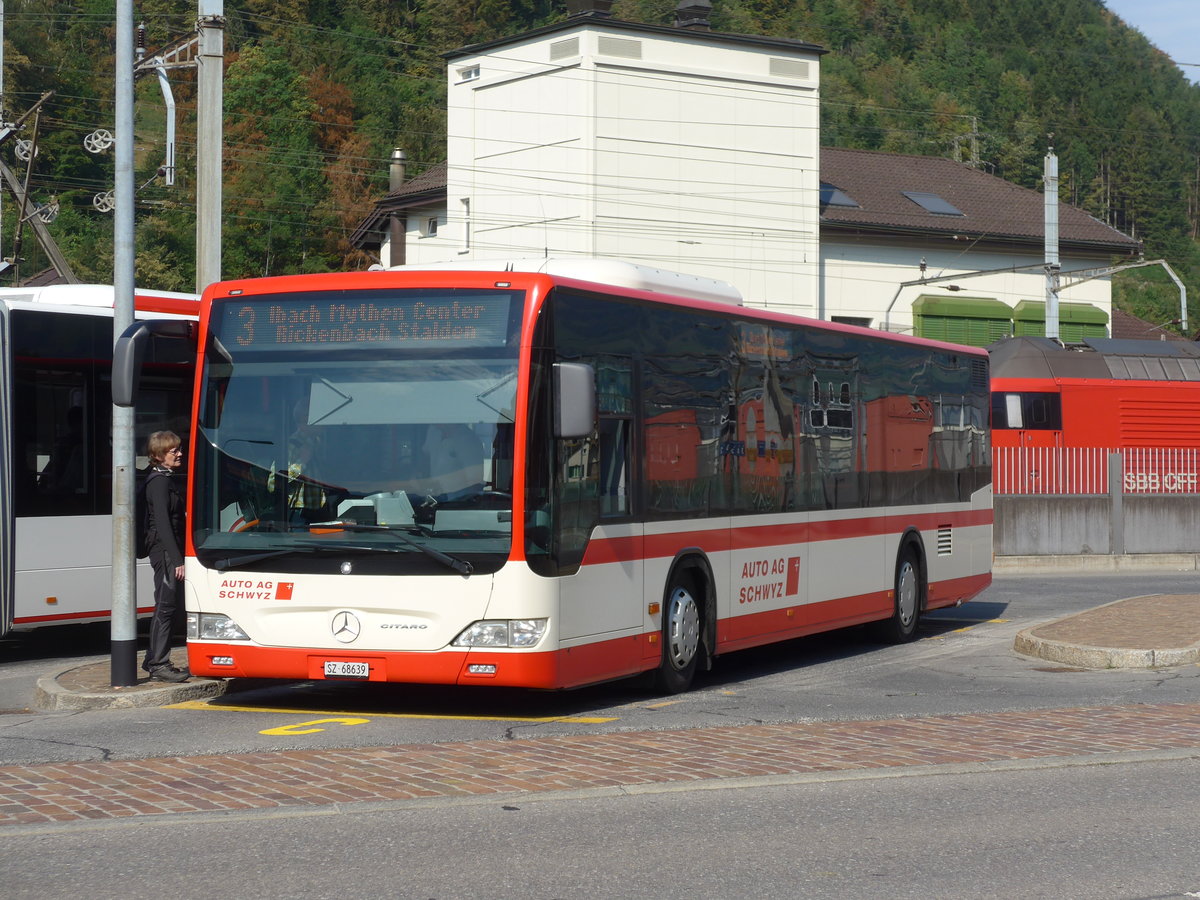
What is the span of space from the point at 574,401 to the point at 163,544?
3.42 metres

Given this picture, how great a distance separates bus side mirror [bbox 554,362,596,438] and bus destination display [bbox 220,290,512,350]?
1.53 ft

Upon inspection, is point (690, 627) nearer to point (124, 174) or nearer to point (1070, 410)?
point (124, 174)

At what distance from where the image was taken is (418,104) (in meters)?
101

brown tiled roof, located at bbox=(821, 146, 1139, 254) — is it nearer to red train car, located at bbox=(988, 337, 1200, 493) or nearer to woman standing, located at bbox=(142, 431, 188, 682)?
red train car, located at bbox=(988, 337, 1200, 493)

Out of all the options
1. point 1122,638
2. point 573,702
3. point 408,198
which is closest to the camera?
point 573,702

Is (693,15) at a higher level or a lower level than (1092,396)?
higher

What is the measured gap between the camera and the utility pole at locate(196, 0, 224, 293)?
16953 millimetres

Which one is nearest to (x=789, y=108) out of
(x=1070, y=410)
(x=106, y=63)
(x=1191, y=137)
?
(x=1070, y=410)

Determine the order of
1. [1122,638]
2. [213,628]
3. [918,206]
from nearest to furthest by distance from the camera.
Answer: [213,628], [1122,638], [918,206]

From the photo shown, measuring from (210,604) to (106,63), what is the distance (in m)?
99.9

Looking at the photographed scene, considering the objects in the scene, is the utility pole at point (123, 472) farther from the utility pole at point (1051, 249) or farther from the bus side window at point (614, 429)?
the utility pole at point (1051, 249)

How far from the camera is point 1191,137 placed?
147000 millimetres

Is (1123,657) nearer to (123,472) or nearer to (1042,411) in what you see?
(123,472)

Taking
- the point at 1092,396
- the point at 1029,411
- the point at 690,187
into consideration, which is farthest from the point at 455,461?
the point at 690,187
